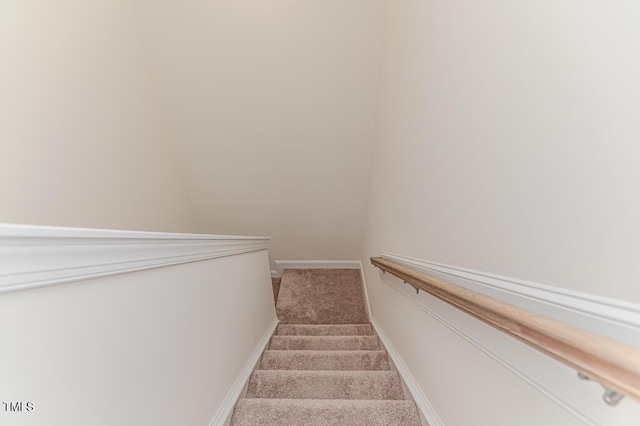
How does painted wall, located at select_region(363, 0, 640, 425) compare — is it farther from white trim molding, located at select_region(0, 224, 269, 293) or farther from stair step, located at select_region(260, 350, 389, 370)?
white trim molding, located at select_region(0, 224, 269, 293)

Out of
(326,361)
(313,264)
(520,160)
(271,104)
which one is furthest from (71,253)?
(313,264)

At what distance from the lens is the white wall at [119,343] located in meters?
0.55

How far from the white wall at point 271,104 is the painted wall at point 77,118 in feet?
1.29

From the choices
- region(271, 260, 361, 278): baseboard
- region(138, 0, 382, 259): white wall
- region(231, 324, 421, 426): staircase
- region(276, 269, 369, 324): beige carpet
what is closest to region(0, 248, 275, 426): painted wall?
region(231, 324, 421, 426): staircase

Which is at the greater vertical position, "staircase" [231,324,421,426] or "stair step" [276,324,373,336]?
"staircase" [231,324,421,426]

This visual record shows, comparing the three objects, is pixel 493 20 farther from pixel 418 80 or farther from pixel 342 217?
pixel 342 217

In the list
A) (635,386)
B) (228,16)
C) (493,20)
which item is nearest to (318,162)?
(228,16)

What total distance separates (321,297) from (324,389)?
244 cm

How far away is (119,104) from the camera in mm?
2268

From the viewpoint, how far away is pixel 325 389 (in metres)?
1.87

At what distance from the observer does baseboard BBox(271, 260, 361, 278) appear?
4809mm

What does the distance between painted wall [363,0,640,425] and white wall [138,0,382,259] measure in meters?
1.22

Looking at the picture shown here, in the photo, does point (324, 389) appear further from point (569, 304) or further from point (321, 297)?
point (321, 297)

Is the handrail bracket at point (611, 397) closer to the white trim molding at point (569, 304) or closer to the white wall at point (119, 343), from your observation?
the white trim molding at point (569, 304)
